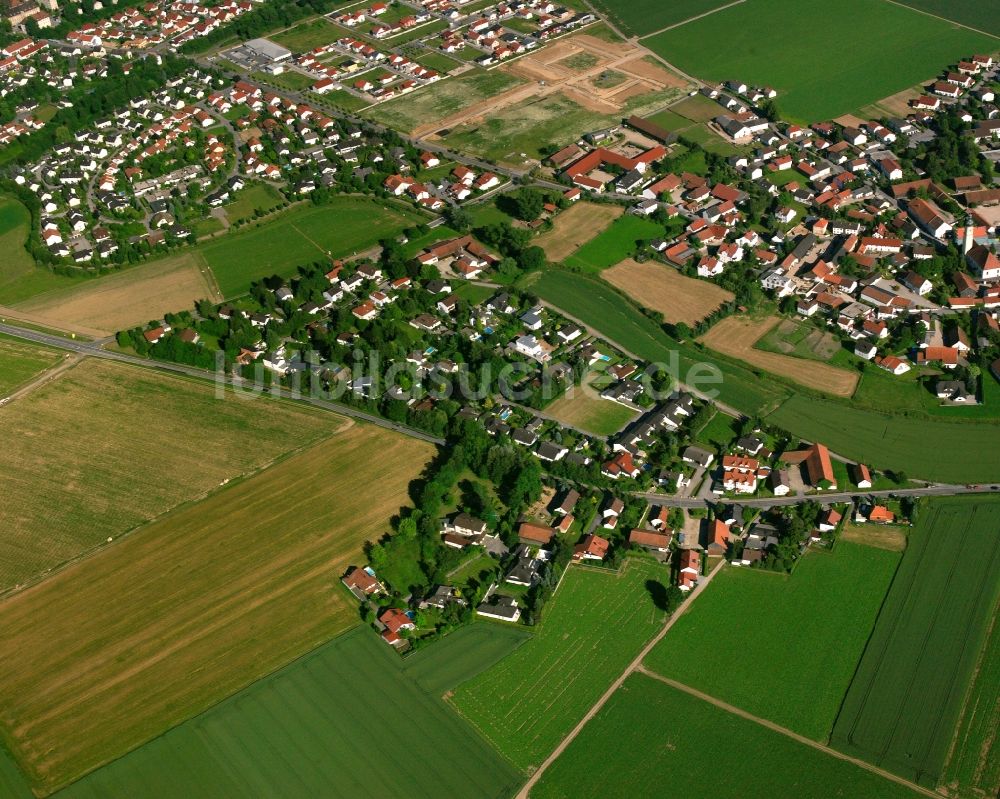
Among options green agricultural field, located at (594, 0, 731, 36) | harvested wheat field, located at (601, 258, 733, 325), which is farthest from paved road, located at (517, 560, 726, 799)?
green agricultural field, located at (594, 0, 731, 36)

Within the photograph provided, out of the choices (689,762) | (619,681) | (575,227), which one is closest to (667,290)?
(575,227)

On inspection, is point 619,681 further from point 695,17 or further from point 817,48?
point 695,17

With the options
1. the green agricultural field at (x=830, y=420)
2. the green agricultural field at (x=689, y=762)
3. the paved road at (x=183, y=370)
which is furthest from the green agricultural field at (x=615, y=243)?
the green agricultural field at (x=689, y=762)

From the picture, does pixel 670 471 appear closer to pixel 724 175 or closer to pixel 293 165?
pixel 724 175

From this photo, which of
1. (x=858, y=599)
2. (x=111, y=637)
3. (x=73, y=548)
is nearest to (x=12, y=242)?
(x=73, y=548)

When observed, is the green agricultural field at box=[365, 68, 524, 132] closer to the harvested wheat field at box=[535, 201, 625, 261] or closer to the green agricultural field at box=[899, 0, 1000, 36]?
the harvested wheat field at box=[535, 201, 625, 261]
